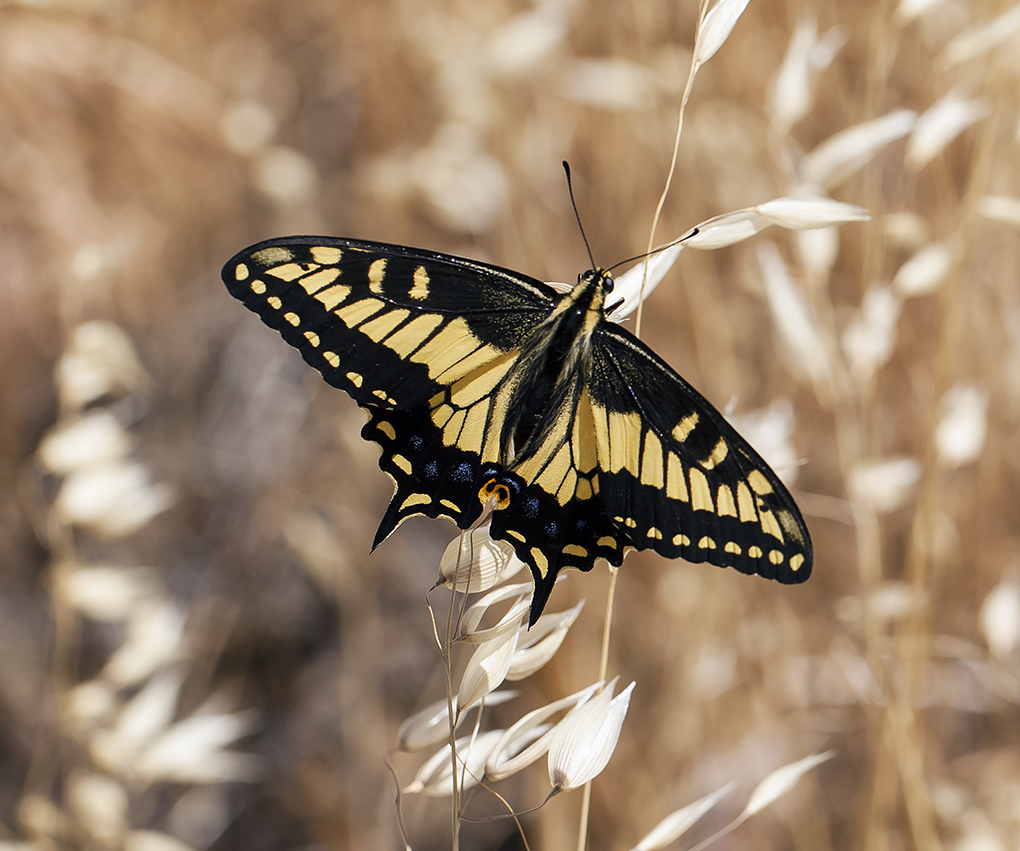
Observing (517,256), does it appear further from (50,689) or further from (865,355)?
(50,689)

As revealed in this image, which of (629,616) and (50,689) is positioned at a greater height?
(629,616)

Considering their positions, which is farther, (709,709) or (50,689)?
(50,689)

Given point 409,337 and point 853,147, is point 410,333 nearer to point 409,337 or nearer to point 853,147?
point 409,337

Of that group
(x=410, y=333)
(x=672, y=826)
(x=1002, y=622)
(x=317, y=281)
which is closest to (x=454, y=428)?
(x=410, y=333)

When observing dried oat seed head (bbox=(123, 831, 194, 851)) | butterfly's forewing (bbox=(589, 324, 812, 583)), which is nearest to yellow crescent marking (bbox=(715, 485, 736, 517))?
butterfly's forewing (bbox=(589, 324, 812, 583))

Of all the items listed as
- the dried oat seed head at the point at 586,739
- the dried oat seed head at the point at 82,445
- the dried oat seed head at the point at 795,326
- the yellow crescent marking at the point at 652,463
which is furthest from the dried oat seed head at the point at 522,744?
the dried oat seed head at the point at 82,445

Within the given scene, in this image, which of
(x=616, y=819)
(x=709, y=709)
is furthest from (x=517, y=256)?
(x=616, y=819)

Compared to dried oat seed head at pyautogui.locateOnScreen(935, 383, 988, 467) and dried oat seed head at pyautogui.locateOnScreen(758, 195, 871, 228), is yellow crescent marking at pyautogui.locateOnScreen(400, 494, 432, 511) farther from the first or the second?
dried oat seed head at pyautogui.locateOnScreen(935, 383, 988, 467)

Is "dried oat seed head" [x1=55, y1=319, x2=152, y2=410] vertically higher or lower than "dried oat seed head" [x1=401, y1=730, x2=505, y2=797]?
higher
